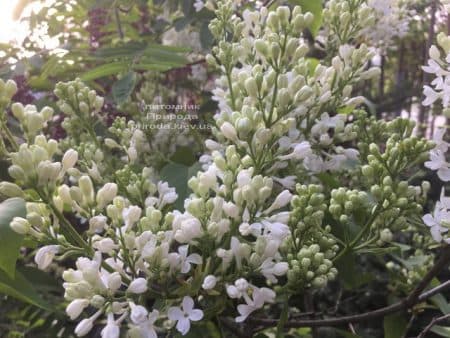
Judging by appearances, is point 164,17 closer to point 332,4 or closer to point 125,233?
point 332,4

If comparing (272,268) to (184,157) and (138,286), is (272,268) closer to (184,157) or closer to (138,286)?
(138,286)

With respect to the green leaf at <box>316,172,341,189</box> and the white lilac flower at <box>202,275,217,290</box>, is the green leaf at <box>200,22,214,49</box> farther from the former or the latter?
the white lilac flower at <box>202,275,217,290</box>

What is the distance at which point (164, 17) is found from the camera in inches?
67.4

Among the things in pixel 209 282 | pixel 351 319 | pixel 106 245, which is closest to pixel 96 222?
pixel 106 245

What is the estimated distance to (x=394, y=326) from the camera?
0.98 meters

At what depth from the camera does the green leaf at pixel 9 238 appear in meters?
0.65

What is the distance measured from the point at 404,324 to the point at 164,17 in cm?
118

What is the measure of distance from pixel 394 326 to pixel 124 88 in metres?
0.71

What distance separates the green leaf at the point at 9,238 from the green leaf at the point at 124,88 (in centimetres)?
47

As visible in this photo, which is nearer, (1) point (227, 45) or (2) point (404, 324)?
(1) point (227, 45)

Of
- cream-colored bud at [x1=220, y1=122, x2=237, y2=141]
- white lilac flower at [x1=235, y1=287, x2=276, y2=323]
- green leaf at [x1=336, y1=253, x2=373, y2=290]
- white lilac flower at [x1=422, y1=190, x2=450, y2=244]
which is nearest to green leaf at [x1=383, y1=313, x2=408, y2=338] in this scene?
green leaf at [x1=336, y1=253, x2=373, y2=290]

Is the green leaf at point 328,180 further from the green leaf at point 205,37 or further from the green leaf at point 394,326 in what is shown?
the green leaf at point 205,37

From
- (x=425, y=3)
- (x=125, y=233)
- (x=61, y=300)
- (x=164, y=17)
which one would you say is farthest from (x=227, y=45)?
(x=425, y=3)

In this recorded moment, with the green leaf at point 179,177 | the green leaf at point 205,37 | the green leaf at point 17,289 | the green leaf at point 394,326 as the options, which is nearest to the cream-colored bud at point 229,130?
the green leaf at point 179,177
